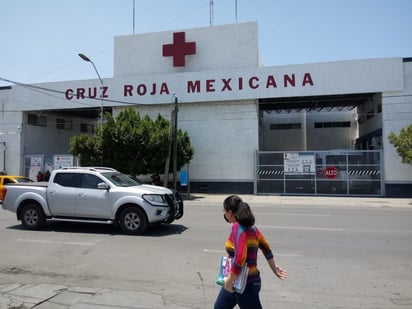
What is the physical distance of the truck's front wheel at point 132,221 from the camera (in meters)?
9.05

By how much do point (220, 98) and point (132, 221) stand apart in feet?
55.8

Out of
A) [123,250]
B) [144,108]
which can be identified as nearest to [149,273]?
[123,250]

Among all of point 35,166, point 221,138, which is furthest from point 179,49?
point 35,166

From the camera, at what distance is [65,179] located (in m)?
9.88

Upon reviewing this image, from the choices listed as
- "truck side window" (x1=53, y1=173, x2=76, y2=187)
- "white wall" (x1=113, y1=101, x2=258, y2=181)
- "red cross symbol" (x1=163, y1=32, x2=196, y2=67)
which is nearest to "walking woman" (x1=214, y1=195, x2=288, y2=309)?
"truck side window" (x1=53, y1=173, x2=76, y2=187)

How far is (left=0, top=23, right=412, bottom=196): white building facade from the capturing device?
73.8 ft

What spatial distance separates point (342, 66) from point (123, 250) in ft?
66.3

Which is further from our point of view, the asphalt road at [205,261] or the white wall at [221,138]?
the white wall at [221,138]

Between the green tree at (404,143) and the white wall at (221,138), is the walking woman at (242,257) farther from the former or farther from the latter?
the white wall at (221,138)

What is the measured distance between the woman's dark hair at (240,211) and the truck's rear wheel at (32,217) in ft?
26.9

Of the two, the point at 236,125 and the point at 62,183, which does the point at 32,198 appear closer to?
the point at 62,183

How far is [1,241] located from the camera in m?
8.50

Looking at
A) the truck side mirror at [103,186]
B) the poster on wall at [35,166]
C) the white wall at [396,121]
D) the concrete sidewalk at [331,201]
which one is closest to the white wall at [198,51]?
the poster on wall at [35,166]

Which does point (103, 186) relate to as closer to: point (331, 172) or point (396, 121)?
point (331, 172)
